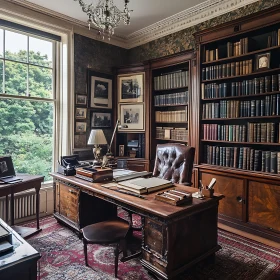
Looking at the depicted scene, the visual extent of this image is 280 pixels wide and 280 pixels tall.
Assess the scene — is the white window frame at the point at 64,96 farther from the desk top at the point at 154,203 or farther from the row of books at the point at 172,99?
the desk top at the point at 154,203

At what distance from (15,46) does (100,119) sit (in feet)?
5.37

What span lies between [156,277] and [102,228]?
0.61 metres

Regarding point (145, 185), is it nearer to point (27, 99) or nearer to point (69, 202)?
point (69, 202)

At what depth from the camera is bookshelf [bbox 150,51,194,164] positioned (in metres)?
3.62

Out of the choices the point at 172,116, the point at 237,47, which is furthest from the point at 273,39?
the point at 172,116

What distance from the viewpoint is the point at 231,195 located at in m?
3.01

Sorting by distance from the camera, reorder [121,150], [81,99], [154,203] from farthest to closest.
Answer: [121,150], [81,99], [154,203]

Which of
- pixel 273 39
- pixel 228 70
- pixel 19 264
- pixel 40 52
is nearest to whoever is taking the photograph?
pixel 19 264

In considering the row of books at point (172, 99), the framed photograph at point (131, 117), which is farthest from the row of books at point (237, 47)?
the framed photograph at point (131, 117)

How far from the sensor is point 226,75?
10.0 ft

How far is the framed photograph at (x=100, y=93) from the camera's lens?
412cm

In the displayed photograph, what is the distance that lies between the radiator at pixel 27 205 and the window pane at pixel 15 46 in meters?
1.84

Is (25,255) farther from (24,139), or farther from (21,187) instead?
(24,139)

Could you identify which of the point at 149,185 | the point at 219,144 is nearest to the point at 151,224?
the point at 149,185
